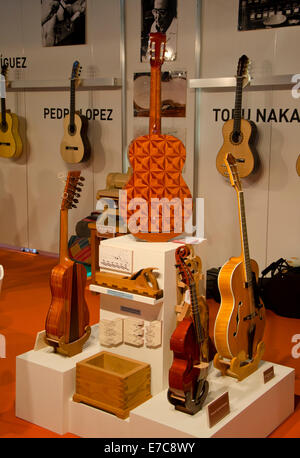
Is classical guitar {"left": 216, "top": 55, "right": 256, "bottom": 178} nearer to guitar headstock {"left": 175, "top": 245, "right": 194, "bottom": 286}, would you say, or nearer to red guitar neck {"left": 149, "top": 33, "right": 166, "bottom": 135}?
red guitar neck {"left": 149, "top": 33, "right": 166, "bottom": 135}

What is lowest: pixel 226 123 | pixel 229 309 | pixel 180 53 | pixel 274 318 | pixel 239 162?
pixel 274 318

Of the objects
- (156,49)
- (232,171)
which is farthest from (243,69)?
(232,171)

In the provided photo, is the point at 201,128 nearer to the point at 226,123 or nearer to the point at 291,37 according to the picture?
the point at 226,123

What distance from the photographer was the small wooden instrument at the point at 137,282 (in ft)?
9.89

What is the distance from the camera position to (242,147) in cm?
523

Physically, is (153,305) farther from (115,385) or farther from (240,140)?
(240,140)

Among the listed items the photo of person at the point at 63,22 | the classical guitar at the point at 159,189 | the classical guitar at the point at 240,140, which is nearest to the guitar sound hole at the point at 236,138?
the classical guitar at the point at 240,140

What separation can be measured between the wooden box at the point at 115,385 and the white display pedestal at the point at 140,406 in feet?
0.14

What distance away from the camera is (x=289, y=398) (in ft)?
10.9

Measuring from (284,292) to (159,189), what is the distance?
2.00 metres

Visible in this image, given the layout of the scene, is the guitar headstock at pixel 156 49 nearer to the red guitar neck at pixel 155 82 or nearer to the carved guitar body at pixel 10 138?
the red guitar neck at pixel 155 82

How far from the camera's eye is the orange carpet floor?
3.18 metres

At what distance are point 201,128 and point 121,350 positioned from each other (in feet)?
9.75

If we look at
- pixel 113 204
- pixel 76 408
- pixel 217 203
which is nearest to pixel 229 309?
pixel 76 408
